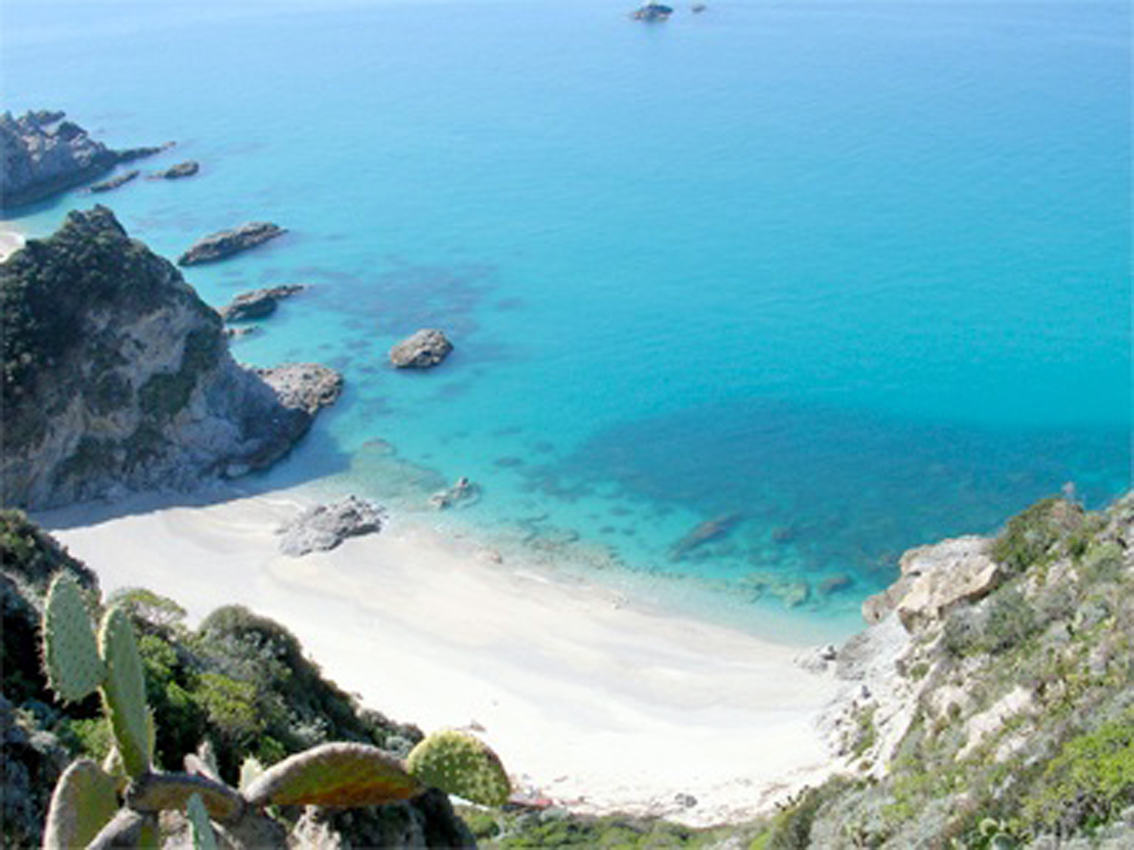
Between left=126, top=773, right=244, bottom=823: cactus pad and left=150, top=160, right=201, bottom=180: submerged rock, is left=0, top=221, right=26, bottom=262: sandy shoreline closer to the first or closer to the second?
left=150, top=160, right=201, bottom=180: submerged rock

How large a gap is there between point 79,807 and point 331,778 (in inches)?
65.5

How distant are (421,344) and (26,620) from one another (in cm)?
4352

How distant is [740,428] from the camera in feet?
161

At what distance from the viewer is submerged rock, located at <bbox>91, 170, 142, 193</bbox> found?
9362 centimetres

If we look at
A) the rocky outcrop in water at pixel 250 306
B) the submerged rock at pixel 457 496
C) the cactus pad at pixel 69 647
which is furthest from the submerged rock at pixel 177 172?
the cactus pad at pixel 69 647

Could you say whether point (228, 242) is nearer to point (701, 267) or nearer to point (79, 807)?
point (701, 267)

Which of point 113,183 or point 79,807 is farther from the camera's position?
point 113,183

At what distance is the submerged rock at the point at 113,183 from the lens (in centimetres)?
9362

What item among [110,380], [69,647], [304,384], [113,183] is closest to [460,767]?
[69,647]

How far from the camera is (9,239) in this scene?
78000 millimetres

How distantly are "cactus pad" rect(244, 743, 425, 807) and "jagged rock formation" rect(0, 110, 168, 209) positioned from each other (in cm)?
9514

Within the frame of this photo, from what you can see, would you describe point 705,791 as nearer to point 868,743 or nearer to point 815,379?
point 868,743

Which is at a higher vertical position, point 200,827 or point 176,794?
point 200,827

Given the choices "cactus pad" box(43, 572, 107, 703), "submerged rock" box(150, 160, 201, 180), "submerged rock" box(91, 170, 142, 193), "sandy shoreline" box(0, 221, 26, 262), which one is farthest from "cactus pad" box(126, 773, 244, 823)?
"submerged rock" box(150, 160, 201, 180)
